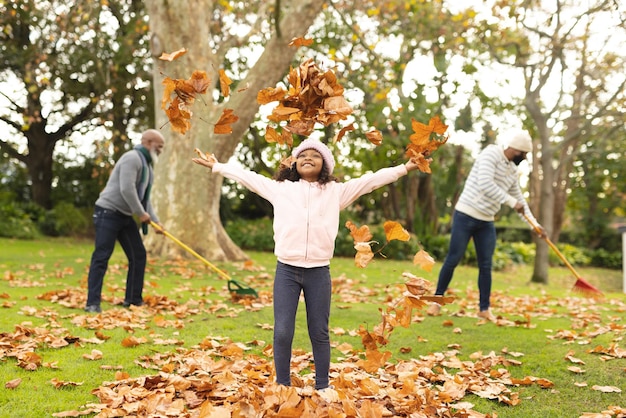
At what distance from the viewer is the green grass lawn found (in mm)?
3627

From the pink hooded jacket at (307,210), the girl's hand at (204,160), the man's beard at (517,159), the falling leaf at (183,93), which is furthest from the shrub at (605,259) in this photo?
the falling leaf at (183,93)

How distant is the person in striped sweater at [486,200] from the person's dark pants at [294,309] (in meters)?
2.91

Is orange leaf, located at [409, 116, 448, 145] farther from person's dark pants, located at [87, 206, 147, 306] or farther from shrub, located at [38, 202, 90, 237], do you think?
shrub, located at [38, 202, 90, 237]

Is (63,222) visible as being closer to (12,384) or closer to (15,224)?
(15,224)

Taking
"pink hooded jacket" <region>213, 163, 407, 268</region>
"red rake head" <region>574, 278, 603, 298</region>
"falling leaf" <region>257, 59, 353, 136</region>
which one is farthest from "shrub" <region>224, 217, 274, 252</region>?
"pink hooded jacket" <region>213, 163, 407, 268</region>

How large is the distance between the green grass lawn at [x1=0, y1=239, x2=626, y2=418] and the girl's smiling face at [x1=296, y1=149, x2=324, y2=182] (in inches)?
32.5

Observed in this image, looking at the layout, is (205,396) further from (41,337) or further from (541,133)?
(541,133)

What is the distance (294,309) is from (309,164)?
0.86 meters

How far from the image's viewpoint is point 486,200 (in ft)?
19.7

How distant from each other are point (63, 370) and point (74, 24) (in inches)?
466

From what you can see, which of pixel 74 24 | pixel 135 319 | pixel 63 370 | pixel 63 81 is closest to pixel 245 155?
pixel 63 81

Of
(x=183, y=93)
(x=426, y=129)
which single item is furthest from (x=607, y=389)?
(x=183, y=93)

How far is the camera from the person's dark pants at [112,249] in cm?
593

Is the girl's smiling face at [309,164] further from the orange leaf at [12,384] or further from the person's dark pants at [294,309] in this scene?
the orange leaf at [12,384]
